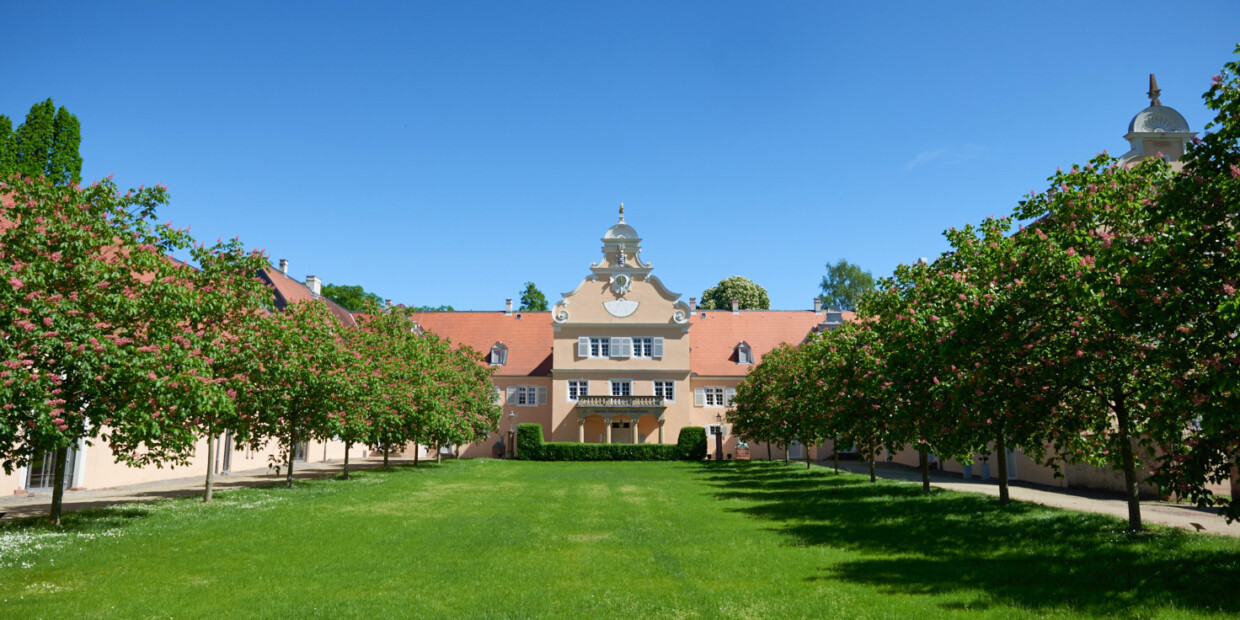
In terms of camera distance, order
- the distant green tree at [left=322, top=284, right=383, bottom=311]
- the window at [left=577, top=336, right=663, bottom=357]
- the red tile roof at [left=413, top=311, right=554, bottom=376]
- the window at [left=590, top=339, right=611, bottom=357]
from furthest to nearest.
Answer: the distant green tree at [left=322, top=284, right=383, bottom=311]
the red tile roof at [left=413, top=311, right=554, bottom=376]
the window at [left=590, top=339, right=611, bottom=357]
the window at [left=577, top=336, right=663, bottom=357]

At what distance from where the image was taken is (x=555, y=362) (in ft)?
179

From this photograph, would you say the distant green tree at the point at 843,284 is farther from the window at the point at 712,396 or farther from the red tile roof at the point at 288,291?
the red tile roof at the point at 288,291

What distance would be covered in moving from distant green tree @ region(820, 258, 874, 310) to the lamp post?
132ft

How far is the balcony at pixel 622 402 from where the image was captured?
53.0 m

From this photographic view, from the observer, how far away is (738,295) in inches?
3327

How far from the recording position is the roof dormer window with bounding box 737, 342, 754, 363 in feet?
192

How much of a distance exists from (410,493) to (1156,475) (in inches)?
817

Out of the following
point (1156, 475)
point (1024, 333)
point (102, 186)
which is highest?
point (102, 186)

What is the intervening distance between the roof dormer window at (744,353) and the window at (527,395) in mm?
15002

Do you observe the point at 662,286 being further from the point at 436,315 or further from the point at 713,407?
the point at 436,315

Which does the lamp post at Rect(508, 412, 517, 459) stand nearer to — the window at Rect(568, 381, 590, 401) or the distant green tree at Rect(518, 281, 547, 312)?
the window at Rect(568, 381, 590, 401)

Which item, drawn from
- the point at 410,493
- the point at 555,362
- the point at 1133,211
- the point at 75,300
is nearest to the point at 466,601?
the point at 75,300

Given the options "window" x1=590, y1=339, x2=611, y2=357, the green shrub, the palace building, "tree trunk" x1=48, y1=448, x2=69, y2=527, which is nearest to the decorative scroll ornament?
the palace building

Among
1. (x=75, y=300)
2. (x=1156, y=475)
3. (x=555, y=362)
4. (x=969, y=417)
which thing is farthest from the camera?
(x=555, y=362)
